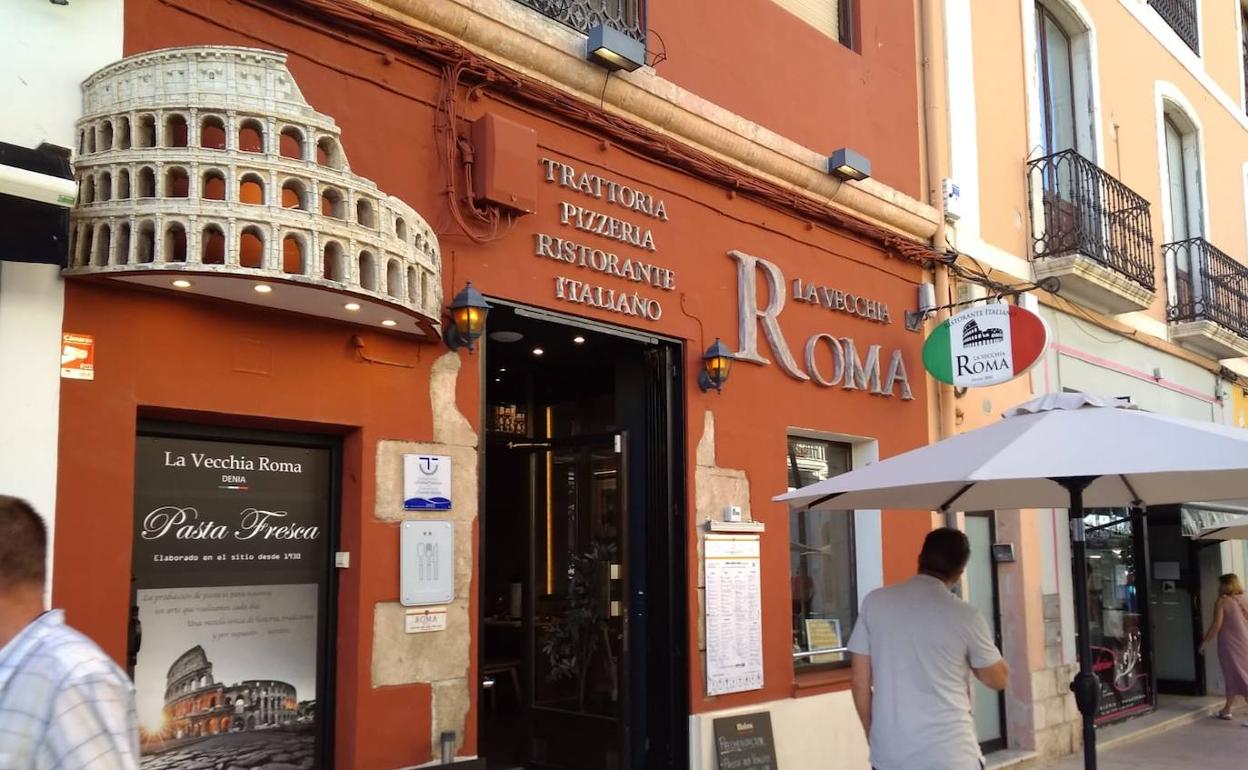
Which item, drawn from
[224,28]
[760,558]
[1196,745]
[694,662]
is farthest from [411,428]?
[1196,745]

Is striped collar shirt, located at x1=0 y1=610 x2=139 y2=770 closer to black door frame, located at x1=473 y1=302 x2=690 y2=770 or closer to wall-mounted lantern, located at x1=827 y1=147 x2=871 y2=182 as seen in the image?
black door frame, located at x1=473 y1=302 x2=690 y2=770

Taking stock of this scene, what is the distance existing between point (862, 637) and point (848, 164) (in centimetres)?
472

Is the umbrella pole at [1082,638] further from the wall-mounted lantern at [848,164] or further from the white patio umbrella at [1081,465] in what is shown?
the wall-mounted lantern at [848,164]

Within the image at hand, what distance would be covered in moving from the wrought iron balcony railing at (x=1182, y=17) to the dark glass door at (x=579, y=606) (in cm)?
1109

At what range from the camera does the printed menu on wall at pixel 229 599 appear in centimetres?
480

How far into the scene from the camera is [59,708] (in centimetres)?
222

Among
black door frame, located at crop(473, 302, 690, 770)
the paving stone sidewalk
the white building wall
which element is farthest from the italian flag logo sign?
the white building wall

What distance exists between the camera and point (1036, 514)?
10.2m

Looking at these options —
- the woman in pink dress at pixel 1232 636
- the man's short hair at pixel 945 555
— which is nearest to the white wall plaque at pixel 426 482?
the man's short hair at pixel 945 555

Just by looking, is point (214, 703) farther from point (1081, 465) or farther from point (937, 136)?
point (937, 136)

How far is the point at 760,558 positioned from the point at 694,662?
1.00 meters

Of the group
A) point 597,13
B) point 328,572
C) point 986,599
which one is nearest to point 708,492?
point 328,572

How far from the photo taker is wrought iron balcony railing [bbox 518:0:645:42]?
22.0ft

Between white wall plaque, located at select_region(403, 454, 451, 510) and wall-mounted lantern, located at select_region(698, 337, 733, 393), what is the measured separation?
2200 millimetres
